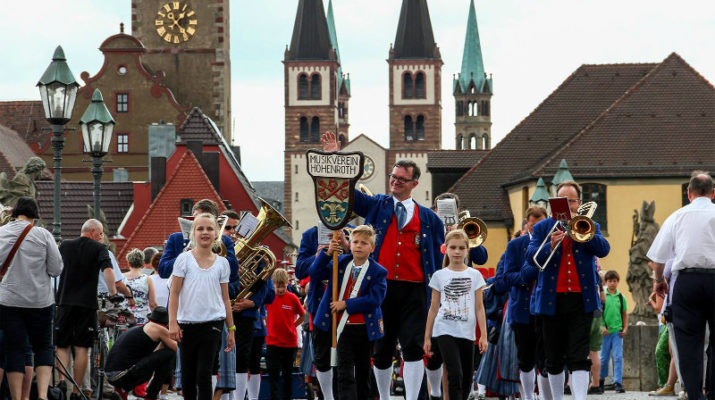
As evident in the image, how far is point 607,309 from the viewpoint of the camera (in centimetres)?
1970

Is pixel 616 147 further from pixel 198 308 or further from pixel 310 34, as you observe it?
pixel 310 34

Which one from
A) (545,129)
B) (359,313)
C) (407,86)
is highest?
(407,86)

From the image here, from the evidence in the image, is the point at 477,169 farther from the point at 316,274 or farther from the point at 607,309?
the point at 316,274

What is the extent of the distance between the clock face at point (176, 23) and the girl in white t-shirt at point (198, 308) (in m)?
60.0

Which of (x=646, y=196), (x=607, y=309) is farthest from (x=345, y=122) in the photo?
(x=607, y=309)

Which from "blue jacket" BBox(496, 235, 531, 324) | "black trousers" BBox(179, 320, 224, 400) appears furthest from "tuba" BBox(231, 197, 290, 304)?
"blue jacket" BBox(496, 235, 531, 324)

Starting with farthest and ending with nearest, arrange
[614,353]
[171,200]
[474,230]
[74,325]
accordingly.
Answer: [171,200]
[614,353]
[74,325]
[474,230]

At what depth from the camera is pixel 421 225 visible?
11.8 metres

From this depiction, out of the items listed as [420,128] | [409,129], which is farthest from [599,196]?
[409,129]

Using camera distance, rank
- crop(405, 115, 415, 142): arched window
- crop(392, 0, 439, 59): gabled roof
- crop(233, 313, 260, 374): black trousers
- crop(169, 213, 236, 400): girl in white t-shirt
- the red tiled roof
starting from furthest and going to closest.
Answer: crop(392, 0, 439, 59): gabled roof
crop(405, 115, 415, 142): arched window
the red tiled roof
crop(233, 313, 260, 374): black trousers
crop(169, 213, 236, 400): girl in white t-shirt

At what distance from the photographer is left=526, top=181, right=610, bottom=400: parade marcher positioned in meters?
11.7

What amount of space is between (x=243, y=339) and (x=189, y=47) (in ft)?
189

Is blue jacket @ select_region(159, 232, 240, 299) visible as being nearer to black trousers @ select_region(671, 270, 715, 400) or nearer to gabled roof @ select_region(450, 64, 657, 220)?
black trousers @ select_region(671, 270, 715, 400)

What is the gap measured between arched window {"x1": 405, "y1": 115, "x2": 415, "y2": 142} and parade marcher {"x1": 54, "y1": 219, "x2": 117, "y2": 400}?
392 feet
